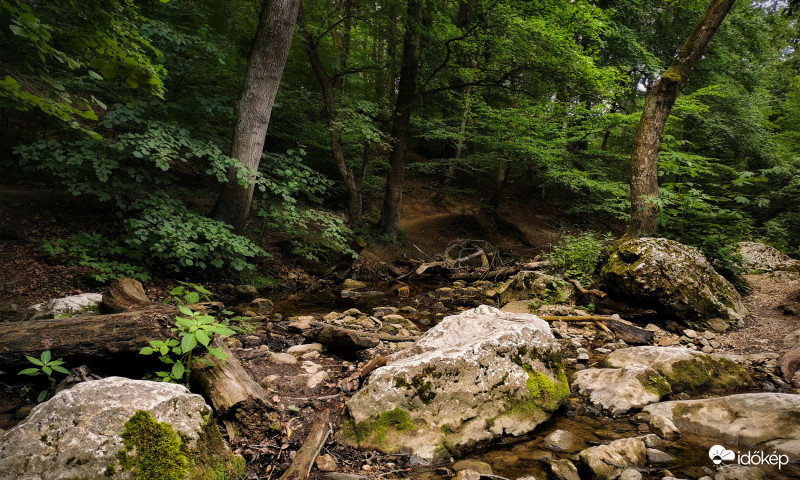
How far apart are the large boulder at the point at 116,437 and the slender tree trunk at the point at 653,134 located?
7658mm

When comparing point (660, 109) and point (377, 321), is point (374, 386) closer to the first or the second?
point (377, 321)

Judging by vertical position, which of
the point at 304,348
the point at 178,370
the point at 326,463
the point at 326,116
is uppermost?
the point at 326,116

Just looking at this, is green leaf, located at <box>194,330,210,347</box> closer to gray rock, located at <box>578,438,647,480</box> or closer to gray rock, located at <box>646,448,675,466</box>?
gray rock, located at <box>578,438,647,480</box>

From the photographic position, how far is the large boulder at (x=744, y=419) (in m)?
2.45

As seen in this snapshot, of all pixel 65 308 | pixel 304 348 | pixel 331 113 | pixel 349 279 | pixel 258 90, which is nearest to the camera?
pixel 65 308

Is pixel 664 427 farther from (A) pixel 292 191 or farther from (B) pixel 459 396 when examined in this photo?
(A) pixel 292 191

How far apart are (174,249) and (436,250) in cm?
884

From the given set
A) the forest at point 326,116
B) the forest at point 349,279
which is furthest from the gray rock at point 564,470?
the forest at point 326,116

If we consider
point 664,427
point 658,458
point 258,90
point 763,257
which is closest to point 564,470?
point 658,458

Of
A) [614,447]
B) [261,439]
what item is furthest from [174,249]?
[614,447]

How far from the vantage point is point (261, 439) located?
7.87 feet

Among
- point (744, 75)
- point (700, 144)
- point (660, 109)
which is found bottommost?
point (660, 109)

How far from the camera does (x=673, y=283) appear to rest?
216 inches
